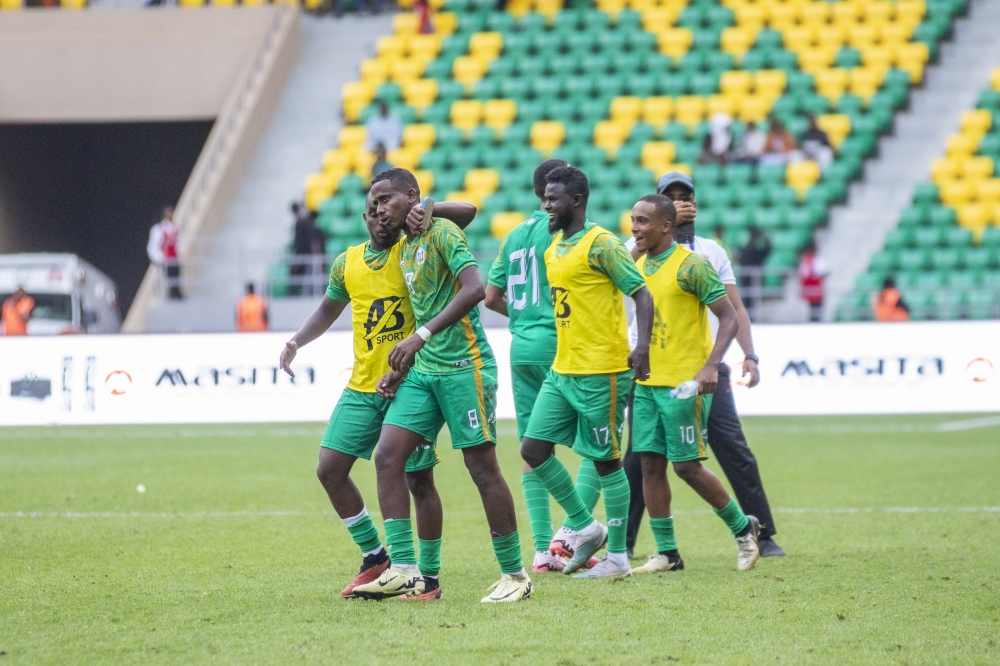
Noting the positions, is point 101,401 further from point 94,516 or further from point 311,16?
point 311,16

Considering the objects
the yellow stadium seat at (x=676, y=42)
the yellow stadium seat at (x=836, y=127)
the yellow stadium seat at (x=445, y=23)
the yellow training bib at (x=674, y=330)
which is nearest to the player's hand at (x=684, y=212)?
the yellow training bib at (x=674, y=330)

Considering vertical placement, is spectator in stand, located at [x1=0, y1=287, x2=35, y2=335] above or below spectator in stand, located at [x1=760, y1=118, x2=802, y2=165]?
below

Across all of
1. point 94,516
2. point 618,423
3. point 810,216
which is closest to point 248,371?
point 94,516

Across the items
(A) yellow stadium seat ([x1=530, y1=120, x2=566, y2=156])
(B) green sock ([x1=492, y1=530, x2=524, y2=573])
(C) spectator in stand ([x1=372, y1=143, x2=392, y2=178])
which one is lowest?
(B) green sock ([x1=492, y1=530, x2=524, y2=573])

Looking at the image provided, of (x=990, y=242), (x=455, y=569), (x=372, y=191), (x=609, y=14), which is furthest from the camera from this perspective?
(x=609, y=14)

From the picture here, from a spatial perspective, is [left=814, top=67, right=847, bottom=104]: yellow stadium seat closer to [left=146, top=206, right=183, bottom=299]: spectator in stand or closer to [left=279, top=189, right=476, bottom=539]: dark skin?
[left=146, top=206, right=183, bottom=299]: spectator in stand

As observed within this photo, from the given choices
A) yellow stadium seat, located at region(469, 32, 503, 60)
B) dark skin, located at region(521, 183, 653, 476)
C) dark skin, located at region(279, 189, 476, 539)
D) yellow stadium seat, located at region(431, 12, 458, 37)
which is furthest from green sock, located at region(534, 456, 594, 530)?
yellow stadium seat, located at region(431, 12, 458, 37)

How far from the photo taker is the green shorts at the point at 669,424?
658 centimetres

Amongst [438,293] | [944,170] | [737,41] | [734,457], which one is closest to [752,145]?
[737,41]

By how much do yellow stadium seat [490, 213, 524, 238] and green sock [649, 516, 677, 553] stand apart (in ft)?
50.9

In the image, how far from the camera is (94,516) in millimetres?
8875

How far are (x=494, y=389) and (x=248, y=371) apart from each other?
359 inches

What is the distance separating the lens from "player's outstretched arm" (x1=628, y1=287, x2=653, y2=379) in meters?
5.96

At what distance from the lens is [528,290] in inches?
275
